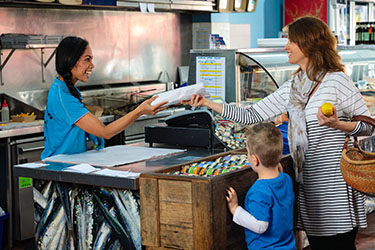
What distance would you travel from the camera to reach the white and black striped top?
10.1 ft

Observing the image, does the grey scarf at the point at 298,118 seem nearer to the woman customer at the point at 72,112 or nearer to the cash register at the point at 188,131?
the cash register at the point at 188,131

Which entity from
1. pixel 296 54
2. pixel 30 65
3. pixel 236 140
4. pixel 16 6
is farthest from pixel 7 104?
pixel 296 54

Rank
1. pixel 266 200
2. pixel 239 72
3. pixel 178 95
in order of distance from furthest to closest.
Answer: pixel 239 72, pixel 178 95, pixel 266 200

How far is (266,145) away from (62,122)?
138 cm

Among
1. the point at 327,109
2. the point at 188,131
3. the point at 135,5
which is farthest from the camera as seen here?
the point at 135,5

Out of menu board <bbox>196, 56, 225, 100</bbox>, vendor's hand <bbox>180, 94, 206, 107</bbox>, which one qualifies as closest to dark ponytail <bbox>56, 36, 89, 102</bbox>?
vendor's hand <bbox>180, 94, 206, 107</bbox>

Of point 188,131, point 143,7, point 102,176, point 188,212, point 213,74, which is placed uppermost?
point 143,7

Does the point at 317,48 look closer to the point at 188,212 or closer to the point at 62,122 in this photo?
the point at 188,212

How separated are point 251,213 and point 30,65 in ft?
12.9

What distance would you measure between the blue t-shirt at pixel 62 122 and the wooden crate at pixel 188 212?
2.68 feet

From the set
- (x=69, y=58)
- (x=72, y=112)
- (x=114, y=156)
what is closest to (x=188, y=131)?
(x=114, y=156)

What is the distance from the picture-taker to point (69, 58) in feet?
11.8

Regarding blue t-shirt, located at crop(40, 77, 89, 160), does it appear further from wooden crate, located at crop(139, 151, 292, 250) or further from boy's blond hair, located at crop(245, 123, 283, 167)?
boy's blond hair, located at crop(245, 123, 283, 167)

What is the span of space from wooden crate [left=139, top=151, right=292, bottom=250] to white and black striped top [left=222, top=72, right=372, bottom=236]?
42cm
